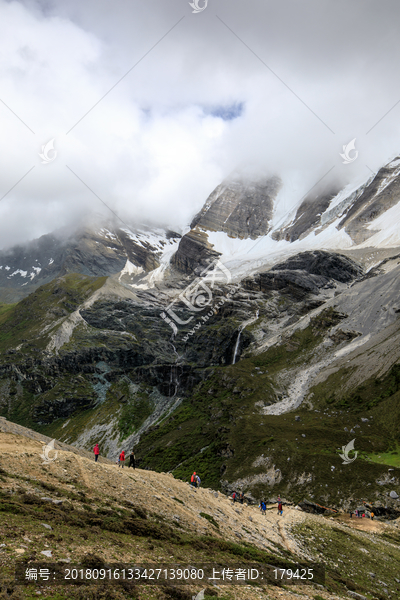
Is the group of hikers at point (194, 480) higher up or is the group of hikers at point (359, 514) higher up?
the group of hikers at point (194, 480)

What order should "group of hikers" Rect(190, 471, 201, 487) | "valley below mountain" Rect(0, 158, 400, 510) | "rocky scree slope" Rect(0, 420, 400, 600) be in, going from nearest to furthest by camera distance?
"rocky scree slope" Rect(0, 420, 400, 600)
"group of hikers" Rect(190, 471, 201, 487)
"valley below mountain" Rect(0, 158, 400, 510)

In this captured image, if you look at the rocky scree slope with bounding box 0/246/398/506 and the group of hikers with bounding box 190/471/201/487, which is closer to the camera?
the group of hikers with bounding box 190/471/201/487

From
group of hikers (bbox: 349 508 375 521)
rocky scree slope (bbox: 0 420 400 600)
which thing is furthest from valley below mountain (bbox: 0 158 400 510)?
rocky scree slope (bbox: 0 420 400 600)

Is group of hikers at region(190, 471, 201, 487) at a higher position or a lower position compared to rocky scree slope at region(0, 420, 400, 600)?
lower

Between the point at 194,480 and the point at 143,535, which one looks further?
the point at 194,480

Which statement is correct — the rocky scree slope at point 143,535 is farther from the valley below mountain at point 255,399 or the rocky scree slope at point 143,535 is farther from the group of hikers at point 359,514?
the valley below mountain at point 255,399

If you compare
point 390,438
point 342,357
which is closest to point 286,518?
point 390,438

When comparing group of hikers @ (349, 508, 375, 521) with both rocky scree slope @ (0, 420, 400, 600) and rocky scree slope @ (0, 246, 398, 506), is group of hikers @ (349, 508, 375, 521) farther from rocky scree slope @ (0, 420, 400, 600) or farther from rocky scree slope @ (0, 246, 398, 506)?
rocky scree slope @ (0, 420, 400, 600)

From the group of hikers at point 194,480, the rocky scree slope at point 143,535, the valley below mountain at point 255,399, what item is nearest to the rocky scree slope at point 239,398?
the valley below mountain at point 255,399

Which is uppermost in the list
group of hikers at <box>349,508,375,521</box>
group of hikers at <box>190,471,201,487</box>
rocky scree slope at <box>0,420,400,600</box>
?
rocky scree slope at <box>0,420,400,600</box>

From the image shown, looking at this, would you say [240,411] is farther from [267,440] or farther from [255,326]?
[255,326]

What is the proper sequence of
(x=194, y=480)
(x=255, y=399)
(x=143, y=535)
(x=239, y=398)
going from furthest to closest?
1. (x=239, y=398)
2. (x=255, y=399)
3. (x=194, y=480)
4. (x=143, y=535)

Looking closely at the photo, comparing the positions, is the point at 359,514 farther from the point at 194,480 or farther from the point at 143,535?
the point at 143,535

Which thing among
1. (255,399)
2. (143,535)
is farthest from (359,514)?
(255,399)
